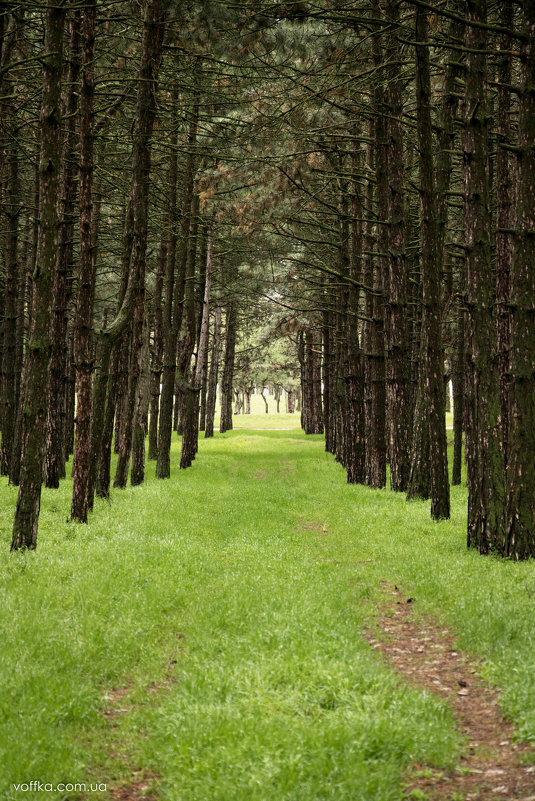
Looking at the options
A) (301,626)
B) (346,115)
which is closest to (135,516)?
(301,626)

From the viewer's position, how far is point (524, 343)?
33.0ft

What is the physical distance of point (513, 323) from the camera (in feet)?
33.5

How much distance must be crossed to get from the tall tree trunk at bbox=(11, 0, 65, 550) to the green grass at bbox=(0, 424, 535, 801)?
0.74 m

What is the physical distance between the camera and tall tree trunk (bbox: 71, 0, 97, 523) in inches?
529

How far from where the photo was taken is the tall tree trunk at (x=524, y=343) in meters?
9.89

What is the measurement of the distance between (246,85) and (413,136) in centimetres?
584

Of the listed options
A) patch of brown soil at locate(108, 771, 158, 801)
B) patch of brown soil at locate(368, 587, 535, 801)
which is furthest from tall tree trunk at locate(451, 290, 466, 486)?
patch of brown soil at locate(108, 771, 158, 801)

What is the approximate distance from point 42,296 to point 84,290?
11.7ft

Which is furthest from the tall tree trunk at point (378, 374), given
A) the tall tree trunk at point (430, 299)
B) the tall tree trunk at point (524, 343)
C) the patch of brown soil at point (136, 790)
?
the patch of brown soil at point (136, 790)

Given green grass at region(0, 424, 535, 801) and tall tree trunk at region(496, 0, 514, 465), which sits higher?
tall tree trunk at region(496, 0, 514, 465)

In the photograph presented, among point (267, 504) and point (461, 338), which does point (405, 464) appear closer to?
point (267, 504)

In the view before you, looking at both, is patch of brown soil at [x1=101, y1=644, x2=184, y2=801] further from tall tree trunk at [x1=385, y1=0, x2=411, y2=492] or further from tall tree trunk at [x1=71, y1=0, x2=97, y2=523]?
tall tree trunk at [x1=385, y1=0, x2=411, y2=492]

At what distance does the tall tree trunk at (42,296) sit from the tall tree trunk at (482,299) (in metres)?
6.26

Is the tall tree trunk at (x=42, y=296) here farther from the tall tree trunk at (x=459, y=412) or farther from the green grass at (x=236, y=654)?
the tall tree trunk at (x=459, y=412)
